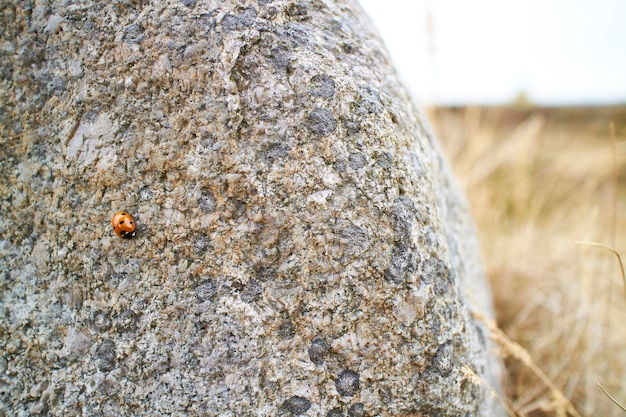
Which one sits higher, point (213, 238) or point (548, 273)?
point (213, 238)

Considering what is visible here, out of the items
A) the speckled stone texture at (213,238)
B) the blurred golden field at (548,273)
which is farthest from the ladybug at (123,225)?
the blurred golden field at (548,273)

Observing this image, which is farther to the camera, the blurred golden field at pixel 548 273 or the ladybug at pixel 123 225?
the blurred golden field at pixel 548 273

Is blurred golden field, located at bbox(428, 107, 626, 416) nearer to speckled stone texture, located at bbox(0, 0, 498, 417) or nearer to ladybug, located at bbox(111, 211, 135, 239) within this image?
speckled stone texture, located at bbox(0, 0, 498, 417)

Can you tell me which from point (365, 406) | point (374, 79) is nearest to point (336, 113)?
point (374, 79)

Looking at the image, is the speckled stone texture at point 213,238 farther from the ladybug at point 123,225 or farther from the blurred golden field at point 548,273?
the blurred golden field at point 548,273

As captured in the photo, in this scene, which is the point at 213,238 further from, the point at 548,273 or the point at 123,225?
the point at 548,273

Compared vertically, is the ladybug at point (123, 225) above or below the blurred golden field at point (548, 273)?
above

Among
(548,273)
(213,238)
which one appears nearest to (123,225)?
(213,238)
